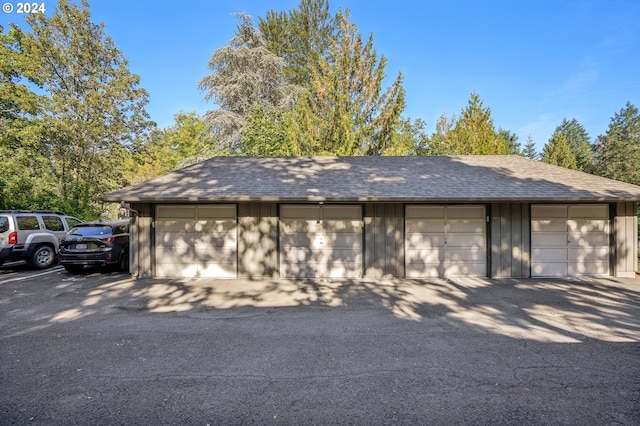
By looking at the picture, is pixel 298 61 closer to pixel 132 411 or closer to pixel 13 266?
pixel 13 266

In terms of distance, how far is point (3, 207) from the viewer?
14008 millimetres

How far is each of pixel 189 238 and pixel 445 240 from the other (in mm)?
7027

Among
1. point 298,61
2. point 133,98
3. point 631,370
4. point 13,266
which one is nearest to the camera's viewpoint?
point 631,370

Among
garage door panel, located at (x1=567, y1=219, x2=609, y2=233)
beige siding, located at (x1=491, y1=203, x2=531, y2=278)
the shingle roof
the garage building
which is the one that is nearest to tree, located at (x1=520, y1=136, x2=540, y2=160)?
the shingle roof

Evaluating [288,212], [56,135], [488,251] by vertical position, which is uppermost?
[56,135]

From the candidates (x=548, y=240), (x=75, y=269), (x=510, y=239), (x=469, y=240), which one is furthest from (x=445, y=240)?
(x=75, y=269)

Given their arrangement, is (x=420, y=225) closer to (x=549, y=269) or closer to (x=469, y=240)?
(x=469, y=240)

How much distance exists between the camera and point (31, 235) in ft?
31.6

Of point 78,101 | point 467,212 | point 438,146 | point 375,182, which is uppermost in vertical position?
point 78,101

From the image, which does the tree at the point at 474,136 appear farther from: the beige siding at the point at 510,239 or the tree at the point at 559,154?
the beige siding at the point at 510,239

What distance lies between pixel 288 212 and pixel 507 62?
535 inches

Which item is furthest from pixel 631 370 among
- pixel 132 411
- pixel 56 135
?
pixel 56 135

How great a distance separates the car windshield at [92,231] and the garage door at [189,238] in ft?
5.14

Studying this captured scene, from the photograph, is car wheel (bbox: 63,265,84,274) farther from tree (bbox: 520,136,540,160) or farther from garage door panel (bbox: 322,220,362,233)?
tree (bbox: 520,136,540,160)
